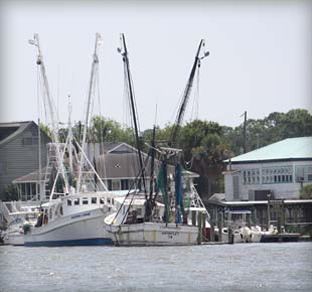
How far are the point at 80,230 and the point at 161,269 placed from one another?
2235cm

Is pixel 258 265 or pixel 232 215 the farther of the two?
pixel 232 215

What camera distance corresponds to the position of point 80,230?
62188 mm

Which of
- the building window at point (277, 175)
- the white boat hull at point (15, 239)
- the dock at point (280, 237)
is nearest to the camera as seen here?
the dock at point (280, 237)

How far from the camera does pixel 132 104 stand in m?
61.1

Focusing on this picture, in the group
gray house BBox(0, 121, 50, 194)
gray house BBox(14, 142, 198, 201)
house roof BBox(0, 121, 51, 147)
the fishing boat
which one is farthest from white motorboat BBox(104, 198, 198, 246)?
house roof BBox(0, 121, 51, 147)

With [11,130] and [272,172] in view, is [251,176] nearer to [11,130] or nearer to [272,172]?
[272,172]

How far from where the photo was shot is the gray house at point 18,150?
254 ft

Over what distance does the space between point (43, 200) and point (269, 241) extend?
14.6 meters

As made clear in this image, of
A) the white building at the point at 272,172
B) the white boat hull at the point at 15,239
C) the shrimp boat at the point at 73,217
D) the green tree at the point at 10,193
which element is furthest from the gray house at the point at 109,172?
the shrimp boat at the point at 73,217

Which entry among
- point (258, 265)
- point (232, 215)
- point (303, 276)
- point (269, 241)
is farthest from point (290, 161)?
point (303, 276)

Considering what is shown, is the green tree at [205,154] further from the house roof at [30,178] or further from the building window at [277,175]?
the house roof at [30,178]

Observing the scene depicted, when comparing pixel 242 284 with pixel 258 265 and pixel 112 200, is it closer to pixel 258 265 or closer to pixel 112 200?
pixel 258 265

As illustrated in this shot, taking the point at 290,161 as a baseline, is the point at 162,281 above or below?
below

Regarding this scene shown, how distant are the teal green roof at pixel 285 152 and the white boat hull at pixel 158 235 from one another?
14.6 metres
